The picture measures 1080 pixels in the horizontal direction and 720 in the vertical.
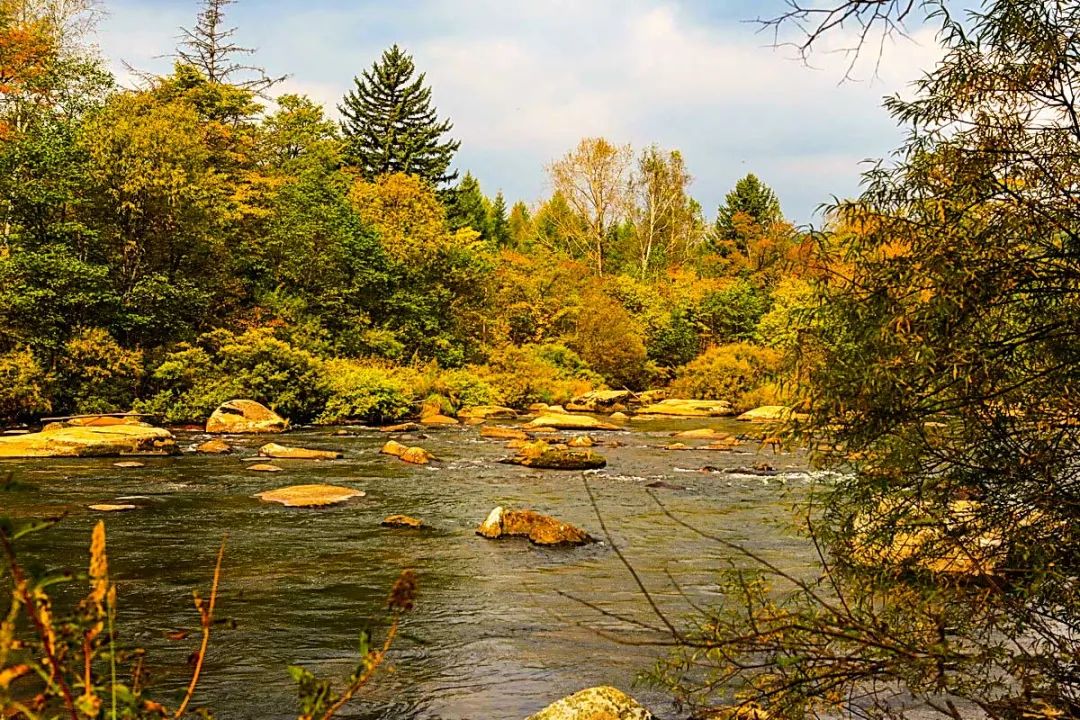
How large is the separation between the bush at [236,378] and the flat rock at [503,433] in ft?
17.1

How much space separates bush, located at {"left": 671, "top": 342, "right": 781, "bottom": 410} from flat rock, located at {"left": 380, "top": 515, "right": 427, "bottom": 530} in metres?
20.7

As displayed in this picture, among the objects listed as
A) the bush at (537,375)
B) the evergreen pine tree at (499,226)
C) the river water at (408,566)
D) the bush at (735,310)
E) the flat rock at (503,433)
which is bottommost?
the river water at (408,566)

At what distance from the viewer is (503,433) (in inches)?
843

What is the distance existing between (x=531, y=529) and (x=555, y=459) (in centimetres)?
567

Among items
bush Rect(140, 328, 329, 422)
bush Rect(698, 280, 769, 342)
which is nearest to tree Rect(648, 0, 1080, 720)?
bush Rect(140, 328, 329, 422)

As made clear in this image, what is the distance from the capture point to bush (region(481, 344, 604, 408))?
30.7m

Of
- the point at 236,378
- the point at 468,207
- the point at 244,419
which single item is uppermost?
the point at 468,207

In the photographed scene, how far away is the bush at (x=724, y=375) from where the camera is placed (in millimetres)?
31475

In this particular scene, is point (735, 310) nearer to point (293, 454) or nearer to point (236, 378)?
point (236, 378)

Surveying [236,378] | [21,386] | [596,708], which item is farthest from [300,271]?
[596,708]

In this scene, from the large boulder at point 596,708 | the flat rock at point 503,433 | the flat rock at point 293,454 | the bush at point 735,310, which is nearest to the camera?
the large boulder at point 596,708

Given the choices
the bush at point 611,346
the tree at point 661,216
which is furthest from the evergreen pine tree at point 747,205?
the bush at point 611,346

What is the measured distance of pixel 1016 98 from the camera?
14.7 ft

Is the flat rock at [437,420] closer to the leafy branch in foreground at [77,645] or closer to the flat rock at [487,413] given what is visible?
the flat rock at [487,413]
